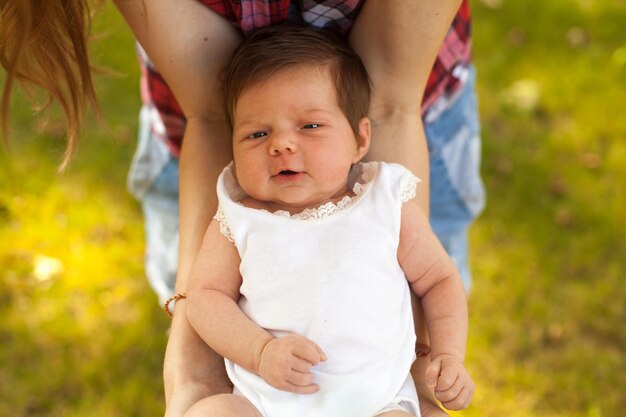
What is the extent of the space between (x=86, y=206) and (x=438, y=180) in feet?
5.15

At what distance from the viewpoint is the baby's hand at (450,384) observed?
1466mm

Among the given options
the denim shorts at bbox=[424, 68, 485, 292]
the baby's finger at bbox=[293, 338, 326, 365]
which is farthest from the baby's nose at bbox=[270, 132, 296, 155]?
the denim shorts at bbox=[424, 68, 485, 292]

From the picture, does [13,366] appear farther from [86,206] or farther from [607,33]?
[607,33]

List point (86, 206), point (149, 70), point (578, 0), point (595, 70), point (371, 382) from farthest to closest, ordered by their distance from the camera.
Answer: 1. point (578, 0)
2. point (595, 70)
3. point (86, 206)
4. point (149, 70)
5. point (371, 382)

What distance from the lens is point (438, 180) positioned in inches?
87.0

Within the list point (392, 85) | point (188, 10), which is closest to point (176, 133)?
point (188, 10)

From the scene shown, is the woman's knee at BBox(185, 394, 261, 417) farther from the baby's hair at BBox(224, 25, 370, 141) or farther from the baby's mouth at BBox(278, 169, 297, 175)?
the baby's hair at BBox(224, 25, 370, 141)

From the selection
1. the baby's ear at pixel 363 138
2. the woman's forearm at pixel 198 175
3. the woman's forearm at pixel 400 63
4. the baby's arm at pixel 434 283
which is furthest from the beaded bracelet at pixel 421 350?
the woman's forearm at pixel 198 175

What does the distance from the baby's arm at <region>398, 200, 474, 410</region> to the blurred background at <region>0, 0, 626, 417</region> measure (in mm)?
1044

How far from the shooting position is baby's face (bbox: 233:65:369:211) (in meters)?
1.58

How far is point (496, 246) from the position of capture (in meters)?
3.00

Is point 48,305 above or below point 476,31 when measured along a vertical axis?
below

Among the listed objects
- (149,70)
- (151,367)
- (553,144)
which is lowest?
(151,367)

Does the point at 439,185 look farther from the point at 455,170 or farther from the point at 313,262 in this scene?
the point at 313,262
